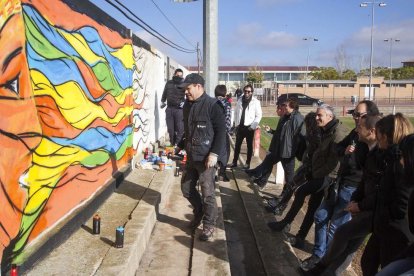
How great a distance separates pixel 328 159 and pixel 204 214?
1.54 metres

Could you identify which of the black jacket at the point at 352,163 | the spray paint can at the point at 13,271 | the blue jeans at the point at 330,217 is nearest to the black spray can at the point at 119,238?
the spray paint can at the point at 13,271

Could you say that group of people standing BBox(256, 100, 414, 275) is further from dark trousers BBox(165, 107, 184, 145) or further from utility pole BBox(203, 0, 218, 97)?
dark trousers BBox(165, 107, 184, 145)

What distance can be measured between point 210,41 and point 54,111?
5736mm

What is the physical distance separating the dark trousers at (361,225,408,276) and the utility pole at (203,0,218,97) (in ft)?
20.2

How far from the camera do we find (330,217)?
15.3 feet

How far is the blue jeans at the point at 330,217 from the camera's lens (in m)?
4.54

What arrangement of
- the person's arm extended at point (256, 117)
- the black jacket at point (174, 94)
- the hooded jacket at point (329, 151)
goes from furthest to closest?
the black jacket at point (174, 94) < the person's arm extended at point (256, 117) < the hooded jacket at point (329, 151)

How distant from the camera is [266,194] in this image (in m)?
7.75

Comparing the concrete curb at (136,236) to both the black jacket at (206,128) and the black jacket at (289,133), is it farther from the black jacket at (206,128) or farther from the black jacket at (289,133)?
the black jacket at (289,133)

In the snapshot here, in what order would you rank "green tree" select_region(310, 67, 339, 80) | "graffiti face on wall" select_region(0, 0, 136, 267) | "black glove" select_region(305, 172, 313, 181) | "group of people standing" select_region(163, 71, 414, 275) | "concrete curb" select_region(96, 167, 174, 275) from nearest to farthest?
"graffiti face on wall" select_region(0, 0, 136, 267) → "group of people standing" select_region(163, 71, 414, 275) → "concrete curb" select_region(96, 167, 174, 275) → "black glove" select_region(305, 172, 313, 181) → "green tree" select_region(310, 67, 339, 80)

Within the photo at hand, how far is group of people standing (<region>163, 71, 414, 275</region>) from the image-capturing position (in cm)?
326

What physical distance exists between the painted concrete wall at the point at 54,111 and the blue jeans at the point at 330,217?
2.60 metres

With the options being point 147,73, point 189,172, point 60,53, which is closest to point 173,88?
point 147,73

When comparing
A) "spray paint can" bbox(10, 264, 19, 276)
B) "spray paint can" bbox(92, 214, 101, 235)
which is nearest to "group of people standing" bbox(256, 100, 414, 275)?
"spray paint can" bbox(92, 214, 101, 235)
